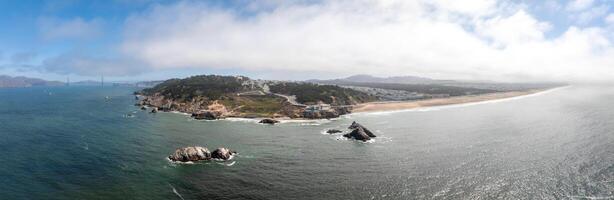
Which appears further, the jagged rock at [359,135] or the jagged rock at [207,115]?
the jagged rock at [207,115]

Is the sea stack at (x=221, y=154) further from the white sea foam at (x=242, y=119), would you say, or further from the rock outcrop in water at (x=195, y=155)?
the white sea foam at (x=242, y=119)

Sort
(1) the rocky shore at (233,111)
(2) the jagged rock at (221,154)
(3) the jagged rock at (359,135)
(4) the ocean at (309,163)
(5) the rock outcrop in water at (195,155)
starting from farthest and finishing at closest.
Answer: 1. (1) the rocky shore at (233,111)
2. (3) the jagged rock at (359,135)
3. (2) the jagged rock at (221,154)
4. (5) the rock outcrop in water at (195,155)
5. (4) the ocean at (309,163)

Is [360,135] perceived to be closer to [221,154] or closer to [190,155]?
[221,154]

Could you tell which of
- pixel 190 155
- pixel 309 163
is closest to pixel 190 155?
pixel 190 155

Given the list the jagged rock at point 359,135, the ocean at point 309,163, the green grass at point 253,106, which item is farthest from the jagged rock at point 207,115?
the jagged rock at point 359,135

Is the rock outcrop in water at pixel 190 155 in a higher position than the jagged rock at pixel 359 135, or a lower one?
lower

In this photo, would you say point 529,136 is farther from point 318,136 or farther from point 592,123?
point 318,136

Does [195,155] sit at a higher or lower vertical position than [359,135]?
lower
